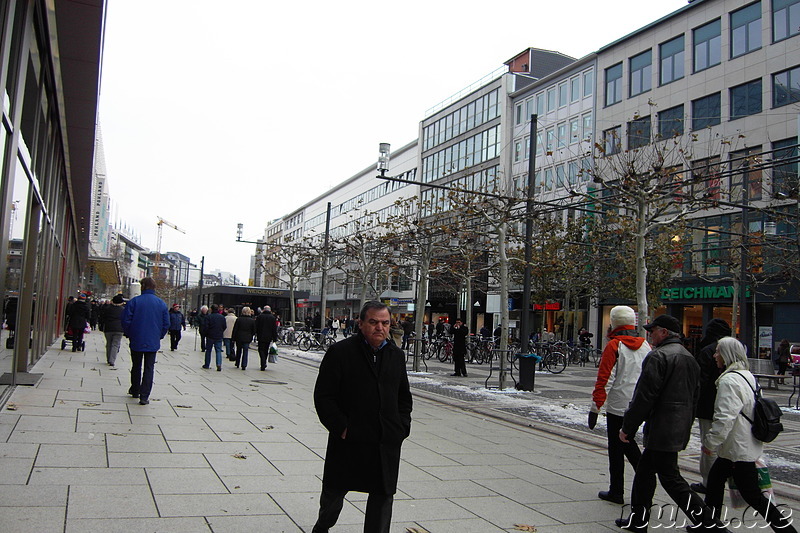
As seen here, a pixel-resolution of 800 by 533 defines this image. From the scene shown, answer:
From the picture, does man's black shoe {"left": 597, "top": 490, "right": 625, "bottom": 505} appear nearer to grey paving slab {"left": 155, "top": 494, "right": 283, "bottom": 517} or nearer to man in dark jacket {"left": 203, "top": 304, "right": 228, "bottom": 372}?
grey paving slab {"left": 155, "top": 494, "right": 283, "bottom": 517}

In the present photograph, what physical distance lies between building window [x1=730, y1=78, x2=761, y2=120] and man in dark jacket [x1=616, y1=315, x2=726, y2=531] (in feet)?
104

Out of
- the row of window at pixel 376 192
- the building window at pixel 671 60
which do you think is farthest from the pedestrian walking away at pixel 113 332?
the row of window at pixel 376 192

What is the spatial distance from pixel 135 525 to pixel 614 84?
4238cm

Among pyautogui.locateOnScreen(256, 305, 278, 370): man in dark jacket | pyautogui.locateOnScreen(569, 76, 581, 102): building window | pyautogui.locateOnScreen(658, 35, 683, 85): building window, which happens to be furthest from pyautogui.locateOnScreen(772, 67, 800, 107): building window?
pyautogui.locateOnScreen(256, 305, 278, 370): man in dark jacket

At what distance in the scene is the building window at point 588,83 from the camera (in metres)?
43.5

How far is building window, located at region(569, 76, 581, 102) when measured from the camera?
44691 mm

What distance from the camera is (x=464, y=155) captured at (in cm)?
5672

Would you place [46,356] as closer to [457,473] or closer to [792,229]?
[457,473]

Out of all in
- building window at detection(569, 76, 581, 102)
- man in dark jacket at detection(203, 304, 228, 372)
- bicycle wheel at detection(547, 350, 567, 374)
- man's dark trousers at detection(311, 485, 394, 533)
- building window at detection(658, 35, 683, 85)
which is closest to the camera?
man's dark trousers at detection(311, 485, 394, 533)

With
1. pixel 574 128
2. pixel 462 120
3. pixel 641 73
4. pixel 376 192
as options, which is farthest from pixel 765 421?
pixel 376 192

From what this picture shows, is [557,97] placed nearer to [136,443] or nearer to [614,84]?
[614,84]

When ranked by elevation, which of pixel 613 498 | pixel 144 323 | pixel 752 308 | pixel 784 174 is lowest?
pixel 613 498

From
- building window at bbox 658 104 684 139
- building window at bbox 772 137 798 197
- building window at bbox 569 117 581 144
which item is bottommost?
building window at bbox 772 137 798 197

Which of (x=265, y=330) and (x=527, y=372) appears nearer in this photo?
(x=527, y=372)
